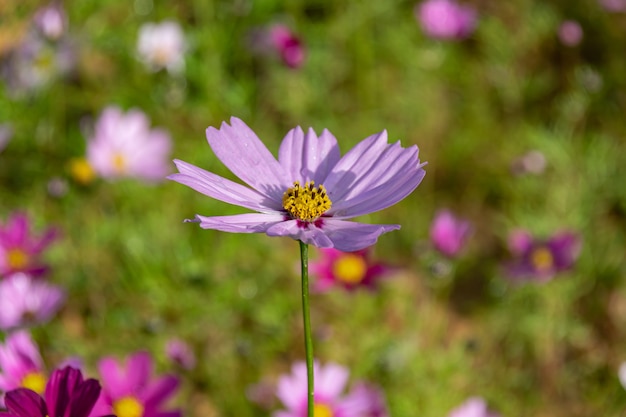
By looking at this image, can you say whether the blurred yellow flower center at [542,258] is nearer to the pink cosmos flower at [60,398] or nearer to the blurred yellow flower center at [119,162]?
the blurred yellow flower center at [119,162]

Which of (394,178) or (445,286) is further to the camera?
(445,286)

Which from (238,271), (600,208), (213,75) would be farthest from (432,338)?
(213,75)

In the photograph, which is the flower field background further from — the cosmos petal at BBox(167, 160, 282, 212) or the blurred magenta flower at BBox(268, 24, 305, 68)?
the cosmos petal at BBox(167, 160, 282, 212)

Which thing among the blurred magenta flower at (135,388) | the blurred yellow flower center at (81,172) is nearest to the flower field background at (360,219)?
the blurred yellow flower center at (81,172)

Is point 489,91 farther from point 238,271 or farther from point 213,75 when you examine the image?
point 238,271

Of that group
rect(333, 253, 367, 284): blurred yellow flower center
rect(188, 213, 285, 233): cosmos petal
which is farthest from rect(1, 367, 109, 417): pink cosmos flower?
rect(333, 253, 367, 284): blurred yellow flower center
